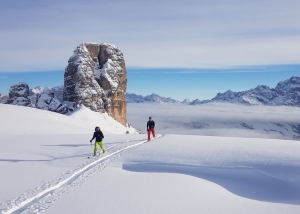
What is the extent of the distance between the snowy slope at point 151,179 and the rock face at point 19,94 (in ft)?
256

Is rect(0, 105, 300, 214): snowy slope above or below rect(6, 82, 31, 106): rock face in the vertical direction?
below

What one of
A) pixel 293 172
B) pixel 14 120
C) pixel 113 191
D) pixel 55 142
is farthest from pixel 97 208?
pixel 14 120

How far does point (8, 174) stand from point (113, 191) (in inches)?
302

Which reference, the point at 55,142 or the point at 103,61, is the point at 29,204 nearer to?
the point at 55,142

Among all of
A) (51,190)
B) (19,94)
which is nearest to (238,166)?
(51,190)

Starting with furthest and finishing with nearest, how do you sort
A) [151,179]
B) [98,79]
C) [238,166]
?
1. [98,79]
2. [238,166]
3. [151,179]

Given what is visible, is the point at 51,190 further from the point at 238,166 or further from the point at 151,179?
the point at 238,166

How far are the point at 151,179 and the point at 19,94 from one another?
95281 mm

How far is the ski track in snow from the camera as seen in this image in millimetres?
12219

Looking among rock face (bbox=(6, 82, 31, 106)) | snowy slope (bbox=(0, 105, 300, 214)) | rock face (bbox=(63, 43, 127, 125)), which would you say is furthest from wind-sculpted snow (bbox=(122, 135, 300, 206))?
rock face (bbox=(6, 82, 31, 106))

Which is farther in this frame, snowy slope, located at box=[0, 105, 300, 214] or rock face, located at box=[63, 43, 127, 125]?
rock face, located at box=[63, 43, 127, 125]

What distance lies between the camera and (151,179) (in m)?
17.4

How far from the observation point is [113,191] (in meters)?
14.9

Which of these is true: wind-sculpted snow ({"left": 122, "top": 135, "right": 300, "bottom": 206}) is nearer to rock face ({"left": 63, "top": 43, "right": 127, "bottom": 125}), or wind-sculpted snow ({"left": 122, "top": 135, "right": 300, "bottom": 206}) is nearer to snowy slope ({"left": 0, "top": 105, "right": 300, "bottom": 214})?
snowy slope ({"left": 0, "top": 105, "right": 300, "bottom": 214})
